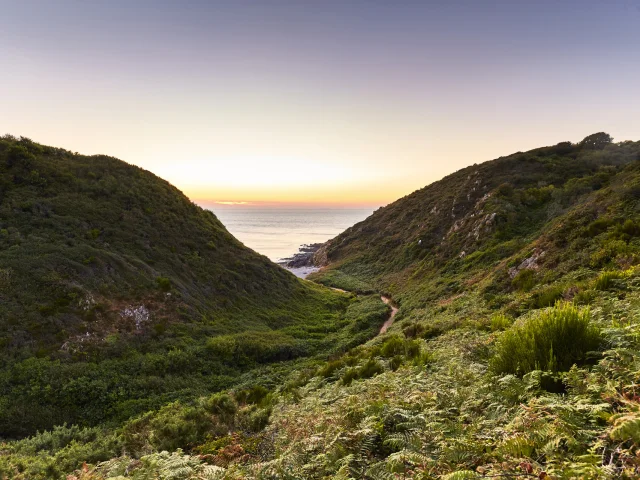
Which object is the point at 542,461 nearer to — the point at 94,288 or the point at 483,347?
the point at 483,347

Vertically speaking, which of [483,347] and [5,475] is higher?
[483,347]

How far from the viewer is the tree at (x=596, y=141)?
49.6 meters

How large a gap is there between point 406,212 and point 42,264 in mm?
53697

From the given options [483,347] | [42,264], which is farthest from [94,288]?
[483,347]

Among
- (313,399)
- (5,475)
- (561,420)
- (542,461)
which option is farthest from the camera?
(313,399)

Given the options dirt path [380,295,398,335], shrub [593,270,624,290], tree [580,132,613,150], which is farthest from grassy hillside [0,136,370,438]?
tree [580,132,613,150]

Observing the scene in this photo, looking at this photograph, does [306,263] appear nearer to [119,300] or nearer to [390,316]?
[390,316]

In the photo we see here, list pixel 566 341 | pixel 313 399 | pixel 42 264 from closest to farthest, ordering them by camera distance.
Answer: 1. pixel 566 341
2. pixel 313 399
3. pixel 42 264

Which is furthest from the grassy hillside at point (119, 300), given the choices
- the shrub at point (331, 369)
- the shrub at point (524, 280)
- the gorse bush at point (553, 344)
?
the gorse bush at point (553, 344)

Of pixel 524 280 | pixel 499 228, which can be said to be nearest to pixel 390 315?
pixel 524 280

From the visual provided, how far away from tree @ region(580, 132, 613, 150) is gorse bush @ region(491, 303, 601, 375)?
Answer: 2313 inches

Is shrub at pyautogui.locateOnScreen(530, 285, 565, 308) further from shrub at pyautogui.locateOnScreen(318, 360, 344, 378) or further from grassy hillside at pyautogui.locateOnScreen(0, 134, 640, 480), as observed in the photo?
shrub at pyautogui.locateOnScreen(318, 360, 344, 378)

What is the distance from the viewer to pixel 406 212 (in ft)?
202

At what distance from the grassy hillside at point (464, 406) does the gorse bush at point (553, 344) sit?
0.02m
